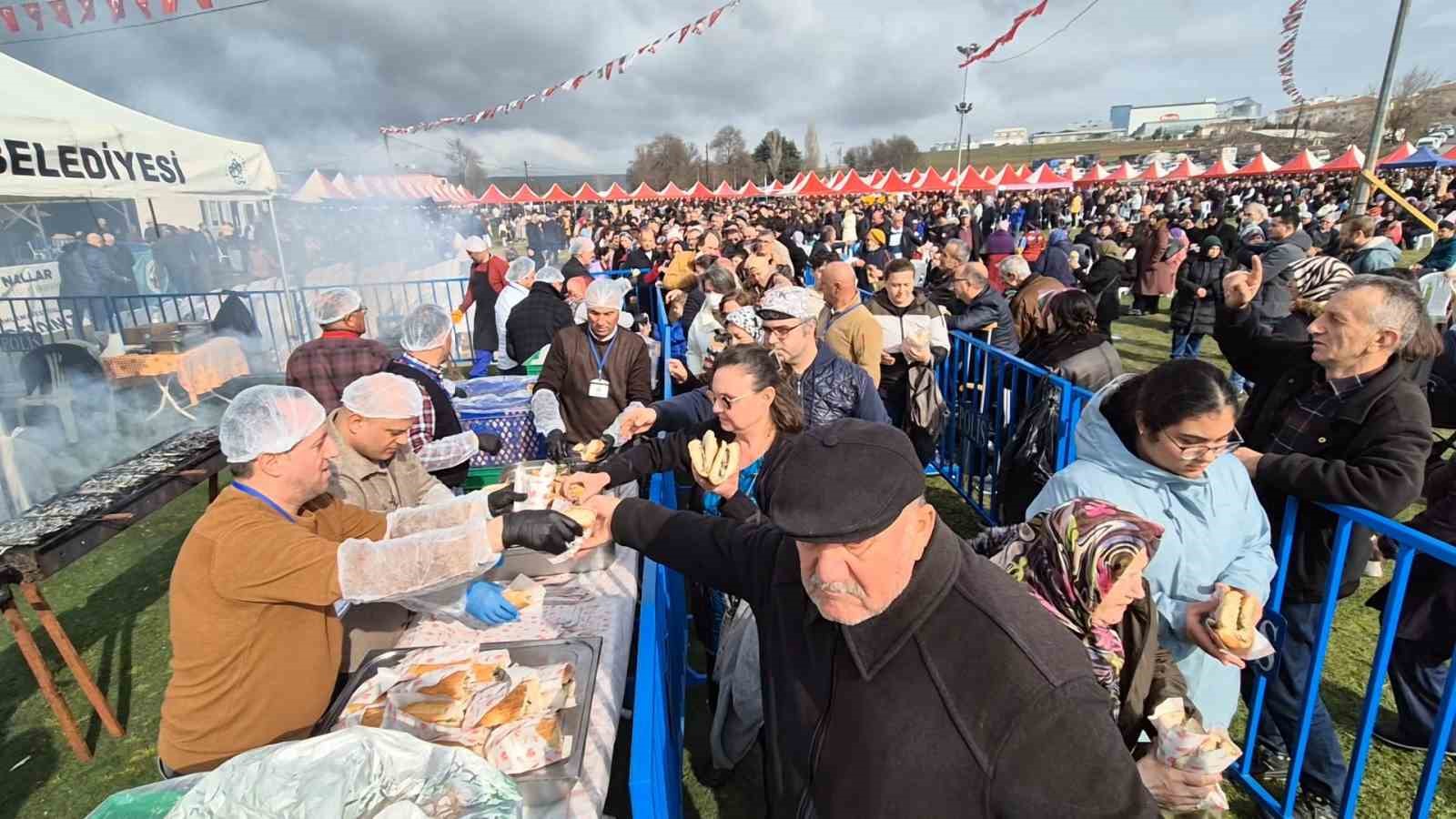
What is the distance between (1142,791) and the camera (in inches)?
45.5

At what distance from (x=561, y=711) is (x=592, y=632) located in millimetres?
457

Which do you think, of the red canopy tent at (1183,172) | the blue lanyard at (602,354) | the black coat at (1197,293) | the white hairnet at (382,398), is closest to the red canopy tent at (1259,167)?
the red canopy tent at (1183,172)

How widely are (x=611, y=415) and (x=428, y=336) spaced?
4.06 ft

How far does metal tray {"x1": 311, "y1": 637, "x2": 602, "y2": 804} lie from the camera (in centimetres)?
182

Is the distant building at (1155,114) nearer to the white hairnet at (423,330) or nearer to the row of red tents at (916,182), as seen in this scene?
the row of red tents at (916,182)

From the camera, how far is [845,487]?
1.21m

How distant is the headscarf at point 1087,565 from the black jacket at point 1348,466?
4.65 ft

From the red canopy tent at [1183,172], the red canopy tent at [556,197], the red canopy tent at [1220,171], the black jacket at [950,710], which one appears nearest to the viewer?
the black jacket at [950,710]

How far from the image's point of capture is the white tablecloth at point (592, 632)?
1902mm

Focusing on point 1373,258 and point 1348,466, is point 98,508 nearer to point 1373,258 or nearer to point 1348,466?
point 1348,466

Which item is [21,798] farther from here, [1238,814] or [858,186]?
[858,186]

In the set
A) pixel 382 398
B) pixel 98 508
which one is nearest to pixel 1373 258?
pixel 382 398

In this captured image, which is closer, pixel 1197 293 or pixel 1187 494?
pixel 1187 494

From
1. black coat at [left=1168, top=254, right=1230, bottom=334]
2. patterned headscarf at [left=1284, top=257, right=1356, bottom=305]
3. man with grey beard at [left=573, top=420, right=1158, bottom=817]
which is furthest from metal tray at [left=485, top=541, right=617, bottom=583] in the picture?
black coat at [left=1168, top=254, right=1230, bottom=334]
